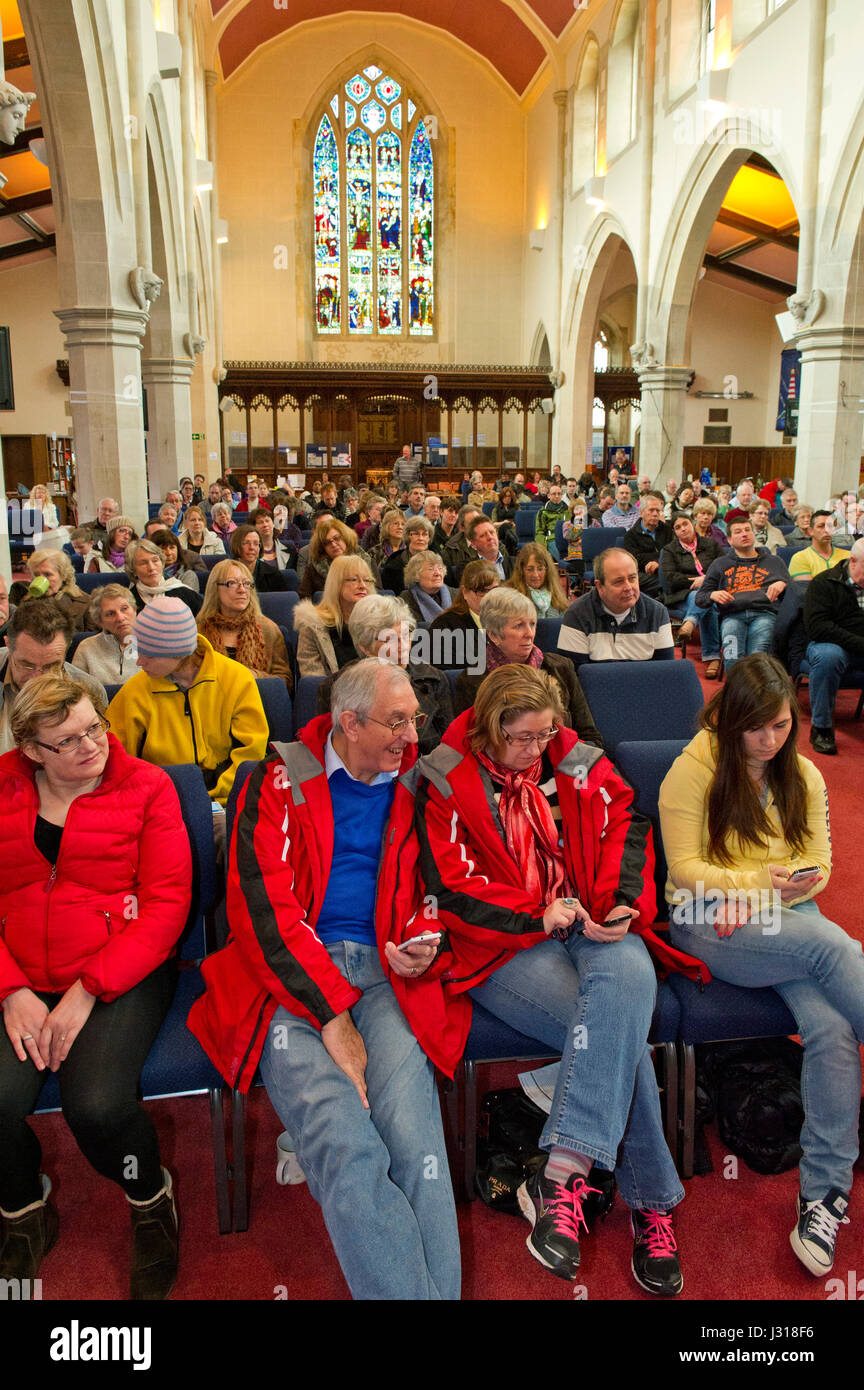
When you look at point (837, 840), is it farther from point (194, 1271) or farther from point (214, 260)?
point (214, 260)

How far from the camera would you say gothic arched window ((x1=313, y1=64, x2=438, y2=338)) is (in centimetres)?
2223

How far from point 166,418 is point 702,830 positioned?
11658 millimetres

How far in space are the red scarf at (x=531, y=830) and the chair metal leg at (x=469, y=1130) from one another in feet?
1.47

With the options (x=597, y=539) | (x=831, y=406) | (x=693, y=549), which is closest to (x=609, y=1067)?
(x=693, y=549)

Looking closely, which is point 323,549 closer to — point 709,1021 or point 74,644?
point 74,644

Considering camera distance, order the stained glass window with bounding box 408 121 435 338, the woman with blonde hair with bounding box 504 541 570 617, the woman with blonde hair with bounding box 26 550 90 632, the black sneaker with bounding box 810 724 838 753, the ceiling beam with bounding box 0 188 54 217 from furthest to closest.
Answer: the stained glass window with bounding box 408 121 435 338
the ceiling beam with bounding box 0 188 54 217
the black sneaker with bounding box 810 724 838 753
the woman with blonde hair with bounding box 504 541 570 617
the woman with blonde hair with bounding box 26 550 90 632

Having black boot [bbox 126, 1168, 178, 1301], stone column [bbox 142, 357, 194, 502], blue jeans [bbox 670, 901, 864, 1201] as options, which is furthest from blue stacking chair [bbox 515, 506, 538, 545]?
black boot [bbox 126, 1168, 178, 1301]

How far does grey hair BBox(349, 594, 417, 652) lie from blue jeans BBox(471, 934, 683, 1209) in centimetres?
146

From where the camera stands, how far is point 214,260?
62.7ft

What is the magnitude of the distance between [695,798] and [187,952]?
1390 millimetres

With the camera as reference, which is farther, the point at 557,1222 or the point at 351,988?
the point at 351,988

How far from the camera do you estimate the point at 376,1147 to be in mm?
1937

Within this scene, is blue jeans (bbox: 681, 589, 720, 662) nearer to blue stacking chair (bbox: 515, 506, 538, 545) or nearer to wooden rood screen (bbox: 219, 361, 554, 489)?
blue stacking chair (bbox: 515, 506, 538, 545)

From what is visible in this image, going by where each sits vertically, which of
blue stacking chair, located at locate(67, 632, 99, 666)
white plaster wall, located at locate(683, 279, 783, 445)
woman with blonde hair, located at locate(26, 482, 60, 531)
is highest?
white plaster wall, located at locate(683, 279, 783, 445)
